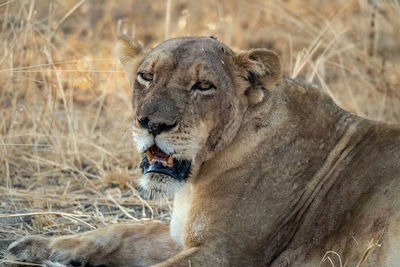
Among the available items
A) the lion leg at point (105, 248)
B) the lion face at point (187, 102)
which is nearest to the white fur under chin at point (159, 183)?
the lion face at point (187, 102)

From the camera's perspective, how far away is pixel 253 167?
13.9ft

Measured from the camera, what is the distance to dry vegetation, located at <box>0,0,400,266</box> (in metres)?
5.59

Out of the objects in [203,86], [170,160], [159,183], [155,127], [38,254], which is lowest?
[38,254]

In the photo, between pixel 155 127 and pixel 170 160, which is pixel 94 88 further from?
pixel 155 127

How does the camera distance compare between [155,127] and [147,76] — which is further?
[147,76]

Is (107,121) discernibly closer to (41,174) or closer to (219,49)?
(41,174)

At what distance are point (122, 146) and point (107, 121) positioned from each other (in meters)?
0.59

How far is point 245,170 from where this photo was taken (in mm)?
4238

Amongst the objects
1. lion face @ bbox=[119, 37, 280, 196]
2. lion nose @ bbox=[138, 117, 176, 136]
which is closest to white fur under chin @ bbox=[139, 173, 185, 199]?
lion face @ bbox=[119, 37, 280, 196]

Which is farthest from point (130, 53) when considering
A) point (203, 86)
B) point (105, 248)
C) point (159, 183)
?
point (105, 248)

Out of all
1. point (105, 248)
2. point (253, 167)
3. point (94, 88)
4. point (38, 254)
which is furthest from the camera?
point (94, 88)

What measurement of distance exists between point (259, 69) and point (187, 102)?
44 centimetres

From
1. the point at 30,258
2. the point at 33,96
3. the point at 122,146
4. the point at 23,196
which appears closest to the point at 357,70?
the point at 122,146

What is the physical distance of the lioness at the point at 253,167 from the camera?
397 cm
